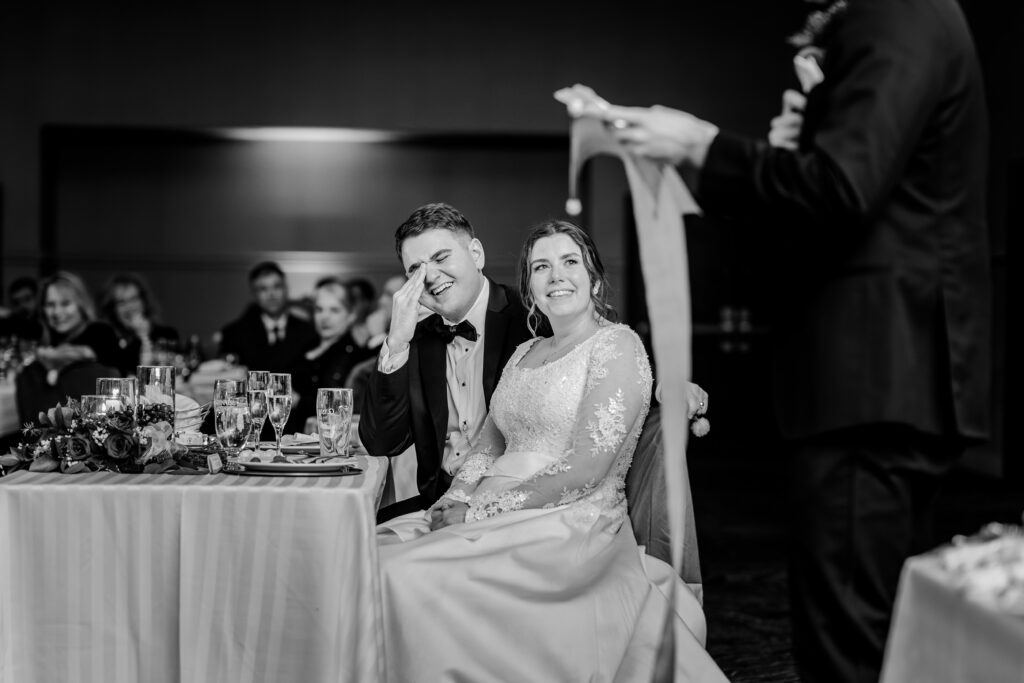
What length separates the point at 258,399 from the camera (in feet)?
8.82

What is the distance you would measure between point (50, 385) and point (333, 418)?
2948mm

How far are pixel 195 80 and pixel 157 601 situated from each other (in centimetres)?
735

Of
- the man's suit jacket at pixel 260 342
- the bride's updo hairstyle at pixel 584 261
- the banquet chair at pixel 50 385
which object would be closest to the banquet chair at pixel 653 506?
the bride's updo hairstyle at pixel 584 261

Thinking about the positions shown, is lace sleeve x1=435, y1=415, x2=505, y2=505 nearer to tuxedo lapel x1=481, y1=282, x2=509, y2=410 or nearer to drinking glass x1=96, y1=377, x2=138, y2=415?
tuxedo lapel x1=481, y1=282, x2=509, y2=410

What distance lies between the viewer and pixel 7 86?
28.8 feet

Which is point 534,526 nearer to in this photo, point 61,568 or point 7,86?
point 61,568

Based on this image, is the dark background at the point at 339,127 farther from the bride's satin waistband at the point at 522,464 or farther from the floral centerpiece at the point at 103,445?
the floral centerpiece at the point at 103,445

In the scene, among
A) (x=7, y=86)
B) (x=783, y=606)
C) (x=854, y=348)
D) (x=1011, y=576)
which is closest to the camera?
(x=1011, y=576)

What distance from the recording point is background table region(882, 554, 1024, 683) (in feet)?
3.95

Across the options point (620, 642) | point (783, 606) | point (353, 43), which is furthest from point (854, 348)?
point (353, 43)

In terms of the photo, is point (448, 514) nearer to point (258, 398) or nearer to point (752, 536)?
point (258, 398)

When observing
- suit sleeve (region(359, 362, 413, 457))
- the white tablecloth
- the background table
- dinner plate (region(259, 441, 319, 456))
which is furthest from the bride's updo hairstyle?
the white tablecloth

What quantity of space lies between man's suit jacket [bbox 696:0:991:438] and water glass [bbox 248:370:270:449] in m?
1.40

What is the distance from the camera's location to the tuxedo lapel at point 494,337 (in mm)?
2998
